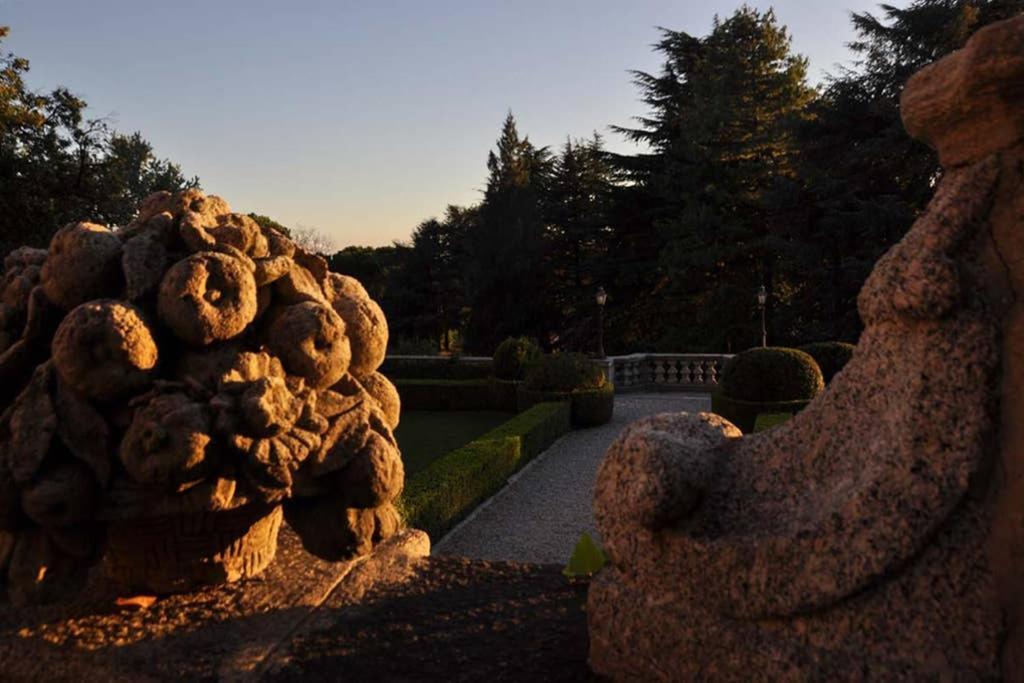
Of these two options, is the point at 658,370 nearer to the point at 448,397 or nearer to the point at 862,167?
the point at 448,397

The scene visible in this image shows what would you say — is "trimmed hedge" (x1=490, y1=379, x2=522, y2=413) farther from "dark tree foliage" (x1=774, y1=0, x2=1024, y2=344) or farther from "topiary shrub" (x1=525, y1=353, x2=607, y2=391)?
"dark tree foliage" (x1=774, y1=0, x2=1024, y2=344)

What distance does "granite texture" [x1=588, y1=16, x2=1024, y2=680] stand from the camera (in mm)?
2434

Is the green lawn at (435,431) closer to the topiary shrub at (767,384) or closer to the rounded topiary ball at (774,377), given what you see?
the topiary shrub at (767,384)

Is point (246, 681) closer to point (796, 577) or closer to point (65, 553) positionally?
point (65, 553)

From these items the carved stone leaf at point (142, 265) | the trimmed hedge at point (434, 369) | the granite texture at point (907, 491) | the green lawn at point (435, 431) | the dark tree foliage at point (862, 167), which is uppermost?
the dark tree foliage at point (862, 167)

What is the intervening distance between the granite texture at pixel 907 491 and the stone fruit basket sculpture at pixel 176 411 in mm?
1772

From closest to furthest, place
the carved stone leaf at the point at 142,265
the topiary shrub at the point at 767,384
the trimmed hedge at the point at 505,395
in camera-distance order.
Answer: the carved stone leaf at the point at 142,265
the topiary shrub at the point at 767,384
the trimmed hedge at the point at 505,395

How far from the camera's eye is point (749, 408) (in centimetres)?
1369

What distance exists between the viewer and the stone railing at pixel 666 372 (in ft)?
71.6

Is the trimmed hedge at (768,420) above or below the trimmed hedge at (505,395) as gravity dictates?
above

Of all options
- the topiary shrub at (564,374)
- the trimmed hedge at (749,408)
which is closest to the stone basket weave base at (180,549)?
the trimmed hedge at (749,408)

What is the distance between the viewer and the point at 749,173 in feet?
90.3

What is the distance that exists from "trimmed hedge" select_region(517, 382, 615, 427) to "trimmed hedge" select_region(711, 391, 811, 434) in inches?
109

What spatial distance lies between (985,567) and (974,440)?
1.41 ft
